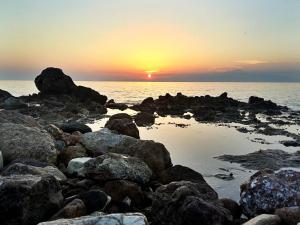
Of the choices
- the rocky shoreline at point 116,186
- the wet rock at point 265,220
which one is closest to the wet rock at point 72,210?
the rocky shoreline at point 116,186

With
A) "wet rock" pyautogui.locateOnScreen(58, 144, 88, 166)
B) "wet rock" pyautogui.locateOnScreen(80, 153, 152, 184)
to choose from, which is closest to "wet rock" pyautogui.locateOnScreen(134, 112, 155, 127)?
"wet rock" pyautogui.locateOnScreen(58, 144, 88, 166)

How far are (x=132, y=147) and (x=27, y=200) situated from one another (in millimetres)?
5946

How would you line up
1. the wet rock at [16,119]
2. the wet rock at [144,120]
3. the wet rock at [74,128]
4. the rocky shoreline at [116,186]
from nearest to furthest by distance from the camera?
the rocky shoreline at [116,186]
the wet rock at [16,119]
the wet rock at [74,128]
the wet rock at [144,120]

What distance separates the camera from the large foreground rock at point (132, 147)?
1298cm

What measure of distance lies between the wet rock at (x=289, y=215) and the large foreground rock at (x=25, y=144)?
6773 mm

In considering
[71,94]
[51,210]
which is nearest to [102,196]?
[51,210]

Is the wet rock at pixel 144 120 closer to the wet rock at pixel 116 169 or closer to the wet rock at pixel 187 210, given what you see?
the wet rock at pixel 116 169

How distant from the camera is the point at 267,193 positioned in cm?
941

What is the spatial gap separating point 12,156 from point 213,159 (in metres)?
8.12

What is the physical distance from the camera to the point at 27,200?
788cm

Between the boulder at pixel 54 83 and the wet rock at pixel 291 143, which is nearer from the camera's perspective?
the wet rock at pixel 291 143

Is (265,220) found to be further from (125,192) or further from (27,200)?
(27,200)

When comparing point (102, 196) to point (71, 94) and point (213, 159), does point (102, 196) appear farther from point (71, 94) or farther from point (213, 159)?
point (71, 94)

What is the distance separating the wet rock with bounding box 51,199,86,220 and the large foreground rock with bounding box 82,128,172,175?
4.85m
